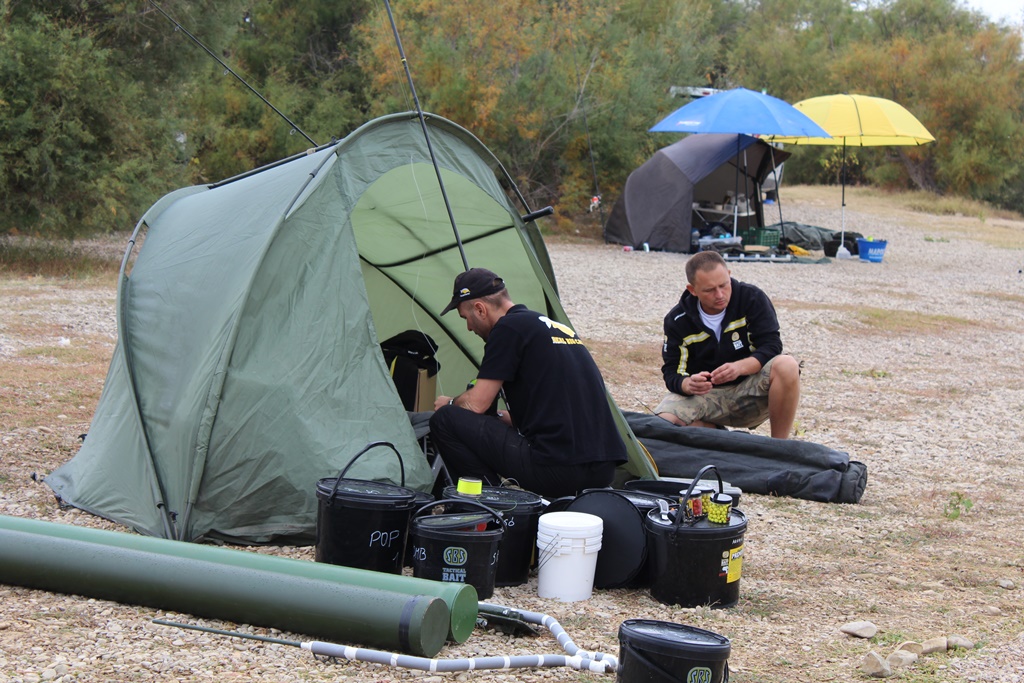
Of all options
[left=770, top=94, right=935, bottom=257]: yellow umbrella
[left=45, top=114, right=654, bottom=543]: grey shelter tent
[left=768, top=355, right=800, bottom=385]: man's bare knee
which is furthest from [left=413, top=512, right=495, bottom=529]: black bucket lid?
Answer: [left=770, top=94, right=935, bottom=257]: yellow umbrella

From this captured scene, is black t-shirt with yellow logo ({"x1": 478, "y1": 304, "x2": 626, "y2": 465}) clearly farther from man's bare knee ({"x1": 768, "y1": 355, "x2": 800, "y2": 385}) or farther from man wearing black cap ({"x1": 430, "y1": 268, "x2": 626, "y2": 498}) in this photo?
man's bare knee ({"x1": 768, "y1": 355, "x2": 800, "y2": 385})

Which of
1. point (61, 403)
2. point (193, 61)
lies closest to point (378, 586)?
point (61, 403)

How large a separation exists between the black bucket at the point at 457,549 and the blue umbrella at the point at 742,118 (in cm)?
1265

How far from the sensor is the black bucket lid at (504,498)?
13.6 feet

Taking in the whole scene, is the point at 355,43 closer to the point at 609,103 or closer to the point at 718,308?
the point at 609,103

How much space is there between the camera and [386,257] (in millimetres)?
6590

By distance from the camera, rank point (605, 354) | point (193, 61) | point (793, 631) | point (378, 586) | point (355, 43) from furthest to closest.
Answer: point (355, 43) < point (193, 61) < point (605, 354) < point (793, 631) < point (378, 586)

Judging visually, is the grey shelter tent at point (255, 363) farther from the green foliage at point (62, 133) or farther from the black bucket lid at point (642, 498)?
the green foliage at point (62, 133)

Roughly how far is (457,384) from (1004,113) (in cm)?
2777

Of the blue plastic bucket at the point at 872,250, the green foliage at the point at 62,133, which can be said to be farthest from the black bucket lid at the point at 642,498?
the blue plastic bucket at the point at 872,250

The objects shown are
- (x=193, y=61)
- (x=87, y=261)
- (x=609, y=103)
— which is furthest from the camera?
(x=609, y=103)

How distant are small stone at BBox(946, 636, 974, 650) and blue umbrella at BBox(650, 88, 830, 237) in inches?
492

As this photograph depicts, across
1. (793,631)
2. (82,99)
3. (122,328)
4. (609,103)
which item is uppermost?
(609,103)

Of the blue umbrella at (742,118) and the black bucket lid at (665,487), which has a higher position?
the blue umbrella at (742,118)
